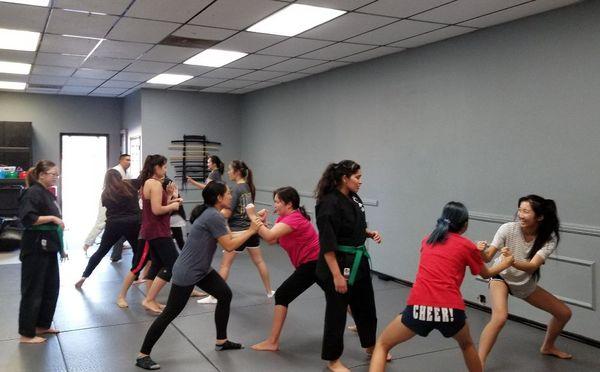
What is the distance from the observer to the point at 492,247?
344 centimetres

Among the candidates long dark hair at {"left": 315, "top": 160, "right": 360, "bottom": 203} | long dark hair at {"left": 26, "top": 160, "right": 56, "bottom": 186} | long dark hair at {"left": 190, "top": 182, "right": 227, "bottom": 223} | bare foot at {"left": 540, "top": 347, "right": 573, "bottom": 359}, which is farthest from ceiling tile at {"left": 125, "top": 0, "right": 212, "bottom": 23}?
bare foot at {"left": 540, "top": 347, "right": 573, "bottom": 359}

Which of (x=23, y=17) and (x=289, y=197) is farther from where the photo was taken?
(x=23, y=17)

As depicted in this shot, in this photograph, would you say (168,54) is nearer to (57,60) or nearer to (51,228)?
(57,60)

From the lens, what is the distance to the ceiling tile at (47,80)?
8266 mm

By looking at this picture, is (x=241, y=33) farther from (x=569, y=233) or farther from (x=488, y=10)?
(x=569, y=233)

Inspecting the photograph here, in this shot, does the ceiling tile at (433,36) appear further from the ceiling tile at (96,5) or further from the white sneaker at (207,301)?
the white sneaker at (207,301)

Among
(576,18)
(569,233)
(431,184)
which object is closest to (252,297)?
(431,184)

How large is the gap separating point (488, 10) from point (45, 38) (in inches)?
172

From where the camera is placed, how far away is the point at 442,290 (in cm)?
272

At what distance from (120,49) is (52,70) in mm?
2234

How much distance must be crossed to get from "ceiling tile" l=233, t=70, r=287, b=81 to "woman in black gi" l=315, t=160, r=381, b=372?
14.8 feet

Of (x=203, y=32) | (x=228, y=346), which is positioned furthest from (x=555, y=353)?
(x=203, y=32)

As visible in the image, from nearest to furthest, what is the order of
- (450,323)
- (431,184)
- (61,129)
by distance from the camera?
(450,323) < (431,184) < (61,129)

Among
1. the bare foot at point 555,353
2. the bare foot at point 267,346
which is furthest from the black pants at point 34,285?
the bare foot at point 555,353
